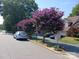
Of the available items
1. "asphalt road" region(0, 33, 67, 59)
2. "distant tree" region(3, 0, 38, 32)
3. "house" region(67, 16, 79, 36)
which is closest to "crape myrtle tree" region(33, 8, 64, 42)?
"asphalt road" region(0, 33, 67, 59)

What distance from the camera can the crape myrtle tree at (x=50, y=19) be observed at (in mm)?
32344

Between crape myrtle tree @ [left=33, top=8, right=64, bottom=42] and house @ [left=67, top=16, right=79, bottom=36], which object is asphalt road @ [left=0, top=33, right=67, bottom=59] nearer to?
crape myrtle tree @ [left=33, top=8, right=64, bottom=42]

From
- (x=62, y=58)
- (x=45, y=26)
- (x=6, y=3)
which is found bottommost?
(x=62, y=58)

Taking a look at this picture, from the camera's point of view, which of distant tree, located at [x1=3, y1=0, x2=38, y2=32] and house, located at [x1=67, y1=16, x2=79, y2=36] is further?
distant tree, located at [x1=3, y1=0, x2=38, y2=32]

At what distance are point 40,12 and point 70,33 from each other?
77.8ft

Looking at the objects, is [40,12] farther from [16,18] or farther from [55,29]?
[16,18]

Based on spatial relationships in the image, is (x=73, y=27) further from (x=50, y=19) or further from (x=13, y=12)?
(x=13, y=12)

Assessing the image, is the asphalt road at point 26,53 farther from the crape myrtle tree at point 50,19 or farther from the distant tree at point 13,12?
the distant tree at point 13,12

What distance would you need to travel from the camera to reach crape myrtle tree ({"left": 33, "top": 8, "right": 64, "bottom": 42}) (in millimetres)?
32344

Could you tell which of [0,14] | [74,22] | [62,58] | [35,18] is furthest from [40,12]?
[0,14]

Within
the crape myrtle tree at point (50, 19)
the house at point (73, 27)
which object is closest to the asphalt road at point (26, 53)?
the crape myrtle tree at point (50, 19)

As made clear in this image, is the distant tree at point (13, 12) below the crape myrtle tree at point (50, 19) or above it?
above

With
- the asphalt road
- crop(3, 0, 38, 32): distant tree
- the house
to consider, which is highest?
crop(3, 0, 38, 32): distant tree

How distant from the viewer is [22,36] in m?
41.2
